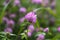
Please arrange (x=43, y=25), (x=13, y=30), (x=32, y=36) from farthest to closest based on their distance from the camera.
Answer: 1. (x=43, y=25)
2. (x=13, y=30)
3. (x=32, y=36)

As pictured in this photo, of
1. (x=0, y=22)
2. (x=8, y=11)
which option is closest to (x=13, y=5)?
(x=8, y=11)

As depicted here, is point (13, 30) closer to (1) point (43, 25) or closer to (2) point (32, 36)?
(2) point (32, 36)

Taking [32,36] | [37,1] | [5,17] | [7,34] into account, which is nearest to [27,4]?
[37,1]

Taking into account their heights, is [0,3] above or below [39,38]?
above

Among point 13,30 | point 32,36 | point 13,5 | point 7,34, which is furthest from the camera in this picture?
point 13,5

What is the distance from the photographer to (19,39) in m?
0.95

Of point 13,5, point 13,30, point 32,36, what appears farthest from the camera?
point 13,5

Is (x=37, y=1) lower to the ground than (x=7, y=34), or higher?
higher

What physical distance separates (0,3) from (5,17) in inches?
5.8

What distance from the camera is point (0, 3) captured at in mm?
1308

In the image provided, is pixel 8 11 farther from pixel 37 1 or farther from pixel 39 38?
pixel 39 38

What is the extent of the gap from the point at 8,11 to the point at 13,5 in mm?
49

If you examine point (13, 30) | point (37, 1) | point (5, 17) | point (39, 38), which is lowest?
Result: point (39, 38)

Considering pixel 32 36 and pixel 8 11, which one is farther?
pixel 8 11
